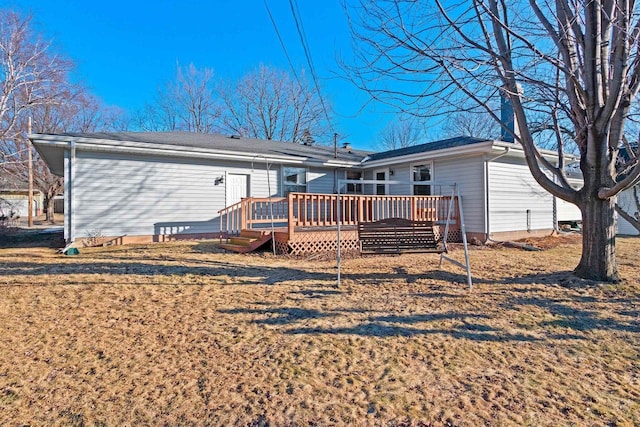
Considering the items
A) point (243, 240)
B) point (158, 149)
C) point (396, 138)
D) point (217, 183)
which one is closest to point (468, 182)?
point (243, 240)

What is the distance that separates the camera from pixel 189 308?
428 centimetres

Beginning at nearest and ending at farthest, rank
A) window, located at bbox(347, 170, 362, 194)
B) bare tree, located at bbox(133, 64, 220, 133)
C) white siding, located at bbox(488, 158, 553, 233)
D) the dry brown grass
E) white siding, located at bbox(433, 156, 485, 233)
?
the dry brown grass < white siding, located at bbox(433, 156, 485, 233) < white siding, located at bbox(488, 158, 553, 233) < window, located at bbox(347, 170, 362, 194) < bare tree, located at bbox(133, 64, 220, 133)

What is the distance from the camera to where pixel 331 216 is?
8.94m

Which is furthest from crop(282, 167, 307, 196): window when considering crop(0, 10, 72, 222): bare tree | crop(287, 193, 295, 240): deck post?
crop(0, 10, 72, 222): bare tree

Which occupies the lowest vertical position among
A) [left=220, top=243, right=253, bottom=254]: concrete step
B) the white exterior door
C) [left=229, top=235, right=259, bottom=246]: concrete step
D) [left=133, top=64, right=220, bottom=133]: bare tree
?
[left=220, top=243, right=253, bottom=254]: concrete step

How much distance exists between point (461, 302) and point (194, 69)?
95.2 feet

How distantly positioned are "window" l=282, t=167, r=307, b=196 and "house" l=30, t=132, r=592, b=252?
0.04 metres

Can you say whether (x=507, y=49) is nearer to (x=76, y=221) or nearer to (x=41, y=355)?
(x=41, y=355)

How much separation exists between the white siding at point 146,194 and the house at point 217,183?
3 cm

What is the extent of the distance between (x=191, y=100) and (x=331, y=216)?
2365 cm

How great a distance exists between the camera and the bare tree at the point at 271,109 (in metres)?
26.4

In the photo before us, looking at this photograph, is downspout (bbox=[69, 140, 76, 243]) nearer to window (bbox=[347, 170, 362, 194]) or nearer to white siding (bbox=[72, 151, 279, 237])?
white siding (bbox=[72, 151, 279, 237])

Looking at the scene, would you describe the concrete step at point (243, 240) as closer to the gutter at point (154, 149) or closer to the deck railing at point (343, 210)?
the deck railing at point (343, 210)

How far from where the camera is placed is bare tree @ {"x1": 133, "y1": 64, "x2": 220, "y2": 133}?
91.7 ft
